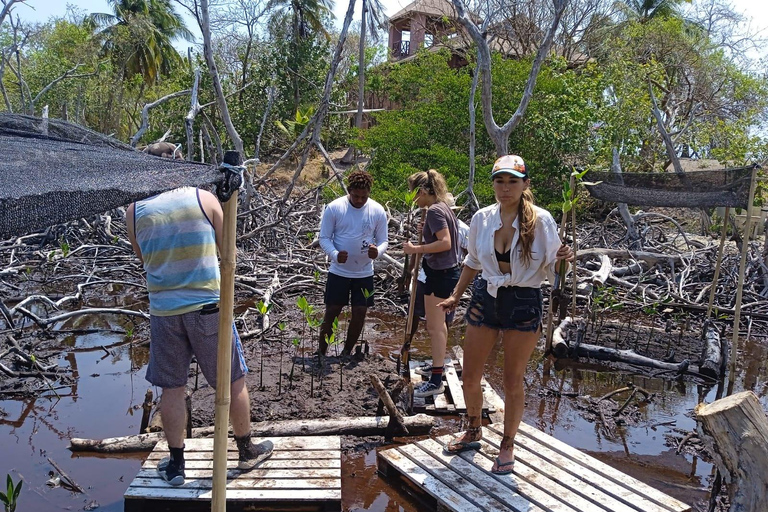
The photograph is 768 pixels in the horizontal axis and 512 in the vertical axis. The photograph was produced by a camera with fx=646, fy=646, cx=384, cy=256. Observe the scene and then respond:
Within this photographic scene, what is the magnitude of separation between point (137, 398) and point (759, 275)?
31.3ft

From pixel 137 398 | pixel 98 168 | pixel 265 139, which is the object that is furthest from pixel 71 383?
pixel 265 139

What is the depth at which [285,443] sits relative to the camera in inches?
166

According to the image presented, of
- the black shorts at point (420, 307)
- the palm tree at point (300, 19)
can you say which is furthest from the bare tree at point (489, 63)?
the palm tree at point (300, 19)

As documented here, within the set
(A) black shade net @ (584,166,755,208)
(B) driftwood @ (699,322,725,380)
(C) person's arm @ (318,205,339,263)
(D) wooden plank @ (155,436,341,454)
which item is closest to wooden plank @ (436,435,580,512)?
(D) wooden plank @ (155,436,341,454)

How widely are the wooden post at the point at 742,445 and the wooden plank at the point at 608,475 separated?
0.63 m

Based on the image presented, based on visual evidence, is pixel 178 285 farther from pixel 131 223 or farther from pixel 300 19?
pixel 300 19

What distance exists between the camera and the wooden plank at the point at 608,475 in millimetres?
3615

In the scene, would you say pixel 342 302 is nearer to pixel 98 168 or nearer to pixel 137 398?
pixel 137 398

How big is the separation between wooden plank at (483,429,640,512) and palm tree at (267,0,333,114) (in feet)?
69.2

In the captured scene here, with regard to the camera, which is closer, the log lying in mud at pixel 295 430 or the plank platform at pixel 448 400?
the log lying in mud at pixel 295 430

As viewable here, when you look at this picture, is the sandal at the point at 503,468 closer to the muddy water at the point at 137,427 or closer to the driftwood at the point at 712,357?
the muddy water at the point at 137,427

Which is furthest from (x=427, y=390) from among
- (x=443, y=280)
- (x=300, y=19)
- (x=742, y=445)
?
(x=300, y=19)

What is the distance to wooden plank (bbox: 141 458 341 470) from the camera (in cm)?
387

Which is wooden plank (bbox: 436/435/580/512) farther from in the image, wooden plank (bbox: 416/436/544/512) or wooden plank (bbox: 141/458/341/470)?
wooden plank (bbox: 141/458/341/470)
